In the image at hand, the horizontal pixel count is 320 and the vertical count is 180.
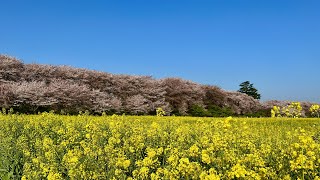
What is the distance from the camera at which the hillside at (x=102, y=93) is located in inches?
955

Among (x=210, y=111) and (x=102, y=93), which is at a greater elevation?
(x=102, y=93)

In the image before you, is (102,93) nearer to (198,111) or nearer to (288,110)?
(198,111)

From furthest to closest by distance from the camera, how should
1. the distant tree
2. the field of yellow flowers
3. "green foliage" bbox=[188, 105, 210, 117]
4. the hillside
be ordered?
the distant tree, "green foliage" bbox=[188, 105, 210, 117], the hillside, the field of yellow flowers

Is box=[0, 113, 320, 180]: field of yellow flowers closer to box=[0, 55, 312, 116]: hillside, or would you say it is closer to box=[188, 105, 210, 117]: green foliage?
box=[0, 55, 312, 116]: hillside

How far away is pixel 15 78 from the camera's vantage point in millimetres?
26734

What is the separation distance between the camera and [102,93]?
2844cm

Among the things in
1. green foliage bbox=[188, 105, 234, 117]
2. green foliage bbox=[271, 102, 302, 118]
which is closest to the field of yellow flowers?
green foliage bbox=[271, 102, 302, 118]

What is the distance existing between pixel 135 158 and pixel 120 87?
83.2 ft

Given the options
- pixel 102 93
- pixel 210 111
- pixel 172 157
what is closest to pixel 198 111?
pixel 210 111

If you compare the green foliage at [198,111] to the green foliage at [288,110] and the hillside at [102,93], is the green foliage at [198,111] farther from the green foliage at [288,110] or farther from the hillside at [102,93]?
the green foliage at [288,110]

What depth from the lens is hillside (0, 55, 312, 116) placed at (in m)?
24.3

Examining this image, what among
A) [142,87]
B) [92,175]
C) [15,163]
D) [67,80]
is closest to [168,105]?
[142,87]

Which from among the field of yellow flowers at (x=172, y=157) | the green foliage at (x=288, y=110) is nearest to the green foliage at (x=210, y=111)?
the green foliage at (x=288, y=110)

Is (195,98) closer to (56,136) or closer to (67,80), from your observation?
(67,80)
